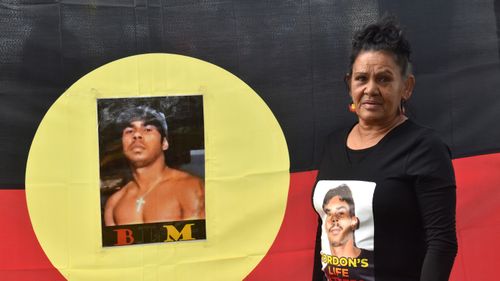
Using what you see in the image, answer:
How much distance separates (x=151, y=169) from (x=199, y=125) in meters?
0.23

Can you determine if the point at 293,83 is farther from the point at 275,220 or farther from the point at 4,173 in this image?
the point at 4,173

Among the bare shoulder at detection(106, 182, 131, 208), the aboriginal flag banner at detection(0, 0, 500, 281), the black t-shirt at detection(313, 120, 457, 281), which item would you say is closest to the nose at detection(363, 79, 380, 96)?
the black t-shirt at detection(313, 120, 457, 281)

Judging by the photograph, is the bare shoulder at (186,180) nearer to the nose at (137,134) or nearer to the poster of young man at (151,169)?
the poster of young man at (151,169)

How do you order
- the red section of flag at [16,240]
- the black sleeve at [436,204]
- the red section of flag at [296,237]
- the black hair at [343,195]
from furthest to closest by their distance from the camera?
the red section of flag at [296,237], the red section of flag at [16,240], the black hair at [343,195], the black sleeve at [436,204]

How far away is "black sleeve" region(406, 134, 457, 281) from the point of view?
3.89 feet

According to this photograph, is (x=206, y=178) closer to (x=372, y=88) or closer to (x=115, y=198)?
(x=115, y=198)

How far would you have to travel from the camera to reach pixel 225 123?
72.2 inches

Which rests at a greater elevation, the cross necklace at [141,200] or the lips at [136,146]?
the lips at [136,146]

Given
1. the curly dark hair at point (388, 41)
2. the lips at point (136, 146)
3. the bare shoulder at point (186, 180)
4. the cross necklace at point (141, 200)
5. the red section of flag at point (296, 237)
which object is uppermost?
the curly dark hair at point (388, 41)

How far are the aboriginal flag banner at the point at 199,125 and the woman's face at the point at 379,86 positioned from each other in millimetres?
563

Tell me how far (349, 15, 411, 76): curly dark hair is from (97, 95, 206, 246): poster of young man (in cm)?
69

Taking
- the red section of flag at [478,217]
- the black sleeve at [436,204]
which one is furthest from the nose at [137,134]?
the red section of flag at [478,217]

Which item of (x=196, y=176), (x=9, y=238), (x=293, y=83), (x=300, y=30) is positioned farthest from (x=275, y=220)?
(x=9, y=238)

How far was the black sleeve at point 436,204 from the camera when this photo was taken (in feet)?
3.89
